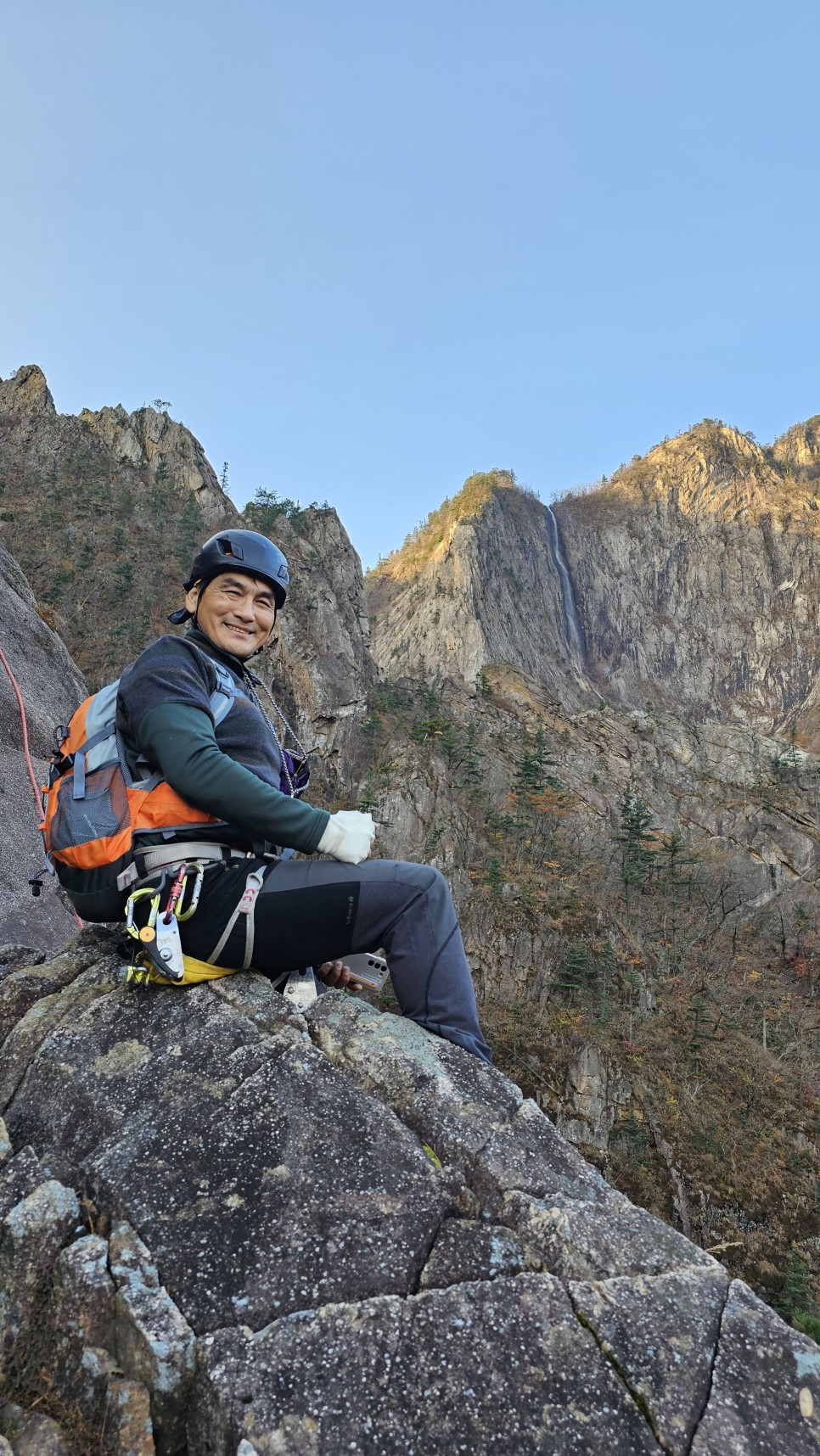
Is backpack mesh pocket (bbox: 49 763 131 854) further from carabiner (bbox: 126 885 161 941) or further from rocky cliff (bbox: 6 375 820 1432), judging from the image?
rocky cliff (bbox: 6 375 820 1432)

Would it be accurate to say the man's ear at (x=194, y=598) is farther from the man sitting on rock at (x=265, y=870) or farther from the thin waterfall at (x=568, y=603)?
the thin waterfall at (x=568, y=603)

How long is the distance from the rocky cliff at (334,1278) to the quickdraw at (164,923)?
22cm

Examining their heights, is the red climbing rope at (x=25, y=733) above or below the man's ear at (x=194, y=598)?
below

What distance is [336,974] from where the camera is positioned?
322cm

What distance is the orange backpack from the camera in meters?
2.54

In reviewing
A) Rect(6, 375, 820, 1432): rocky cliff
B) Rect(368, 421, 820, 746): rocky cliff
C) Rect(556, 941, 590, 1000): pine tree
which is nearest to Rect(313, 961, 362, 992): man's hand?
Rect(6, 375, 820, 1432): rocky cliff

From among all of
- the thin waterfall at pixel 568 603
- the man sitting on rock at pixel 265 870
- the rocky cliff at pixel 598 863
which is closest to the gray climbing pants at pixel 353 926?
the man sitting on rock at pixel 265 870

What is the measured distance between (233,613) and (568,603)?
6456 cm

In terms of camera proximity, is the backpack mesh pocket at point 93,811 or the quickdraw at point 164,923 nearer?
the quickdraw at point 164,923

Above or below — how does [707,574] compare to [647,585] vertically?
above

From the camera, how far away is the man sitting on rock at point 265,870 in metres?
2.46

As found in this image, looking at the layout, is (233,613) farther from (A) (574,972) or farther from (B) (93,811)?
(A) (574,972)

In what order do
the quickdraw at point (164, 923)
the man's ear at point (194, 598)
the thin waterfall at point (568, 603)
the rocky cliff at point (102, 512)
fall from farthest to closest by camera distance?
the thin waterfall at point (568, 603) → the rocky cliff at point (102, 512) → the man's ear at point (194, 598) → the quickdraw at point (164, 923)

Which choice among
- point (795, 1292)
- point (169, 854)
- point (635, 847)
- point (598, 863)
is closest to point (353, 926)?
point (169, 854)
